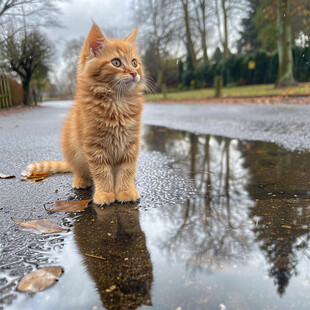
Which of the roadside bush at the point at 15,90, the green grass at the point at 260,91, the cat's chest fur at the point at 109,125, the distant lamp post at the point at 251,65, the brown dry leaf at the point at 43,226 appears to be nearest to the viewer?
the brown dry leaf at the point at 43,226

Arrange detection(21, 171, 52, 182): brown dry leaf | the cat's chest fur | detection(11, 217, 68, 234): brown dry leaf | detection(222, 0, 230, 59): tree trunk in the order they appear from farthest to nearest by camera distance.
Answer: detection(222, 0, 230, 59): tree trunk, detection(21, 171, 52, 182): brown dry leaf, the cat's chest fur, detection(11, 217, 68, 234): brown dry leaf

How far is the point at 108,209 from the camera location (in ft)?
5.40

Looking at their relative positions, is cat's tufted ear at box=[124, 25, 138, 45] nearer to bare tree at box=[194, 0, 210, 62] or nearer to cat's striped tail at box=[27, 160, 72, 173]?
cat's striped tail at box=[27, 160, 72, 173]

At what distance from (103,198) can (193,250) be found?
2.47 feet

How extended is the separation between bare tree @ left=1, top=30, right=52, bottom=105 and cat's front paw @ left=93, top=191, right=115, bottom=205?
371 centimetres

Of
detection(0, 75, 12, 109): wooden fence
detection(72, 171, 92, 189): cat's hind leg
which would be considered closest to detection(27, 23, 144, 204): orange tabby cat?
detection(72, 171, 92, 189): cat's hind leg

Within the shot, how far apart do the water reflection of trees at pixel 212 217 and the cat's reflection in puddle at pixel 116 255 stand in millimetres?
150

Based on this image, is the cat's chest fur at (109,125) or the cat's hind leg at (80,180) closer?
the cat's chest fur at (109,125)

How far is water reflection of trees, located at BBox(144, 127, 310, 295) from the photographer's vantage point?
112 centimetres

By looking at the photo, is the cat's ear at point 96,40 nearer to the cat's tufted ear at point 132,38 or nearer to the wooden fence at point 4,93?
the cat's tufted ear at point 132,38

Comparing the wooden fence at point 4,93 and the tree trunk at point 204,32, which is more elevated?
the tree trunk at point 204,32

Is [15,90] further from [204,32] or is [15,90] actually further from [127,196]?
[204,32]

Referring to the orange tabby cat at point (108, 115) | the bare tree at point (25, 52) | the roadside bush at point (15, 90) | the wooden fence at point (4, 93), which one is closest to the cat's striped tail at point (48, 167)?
the orange tabby cat at point (108, 115)

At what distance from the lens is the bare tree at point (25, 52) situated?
176 inches
